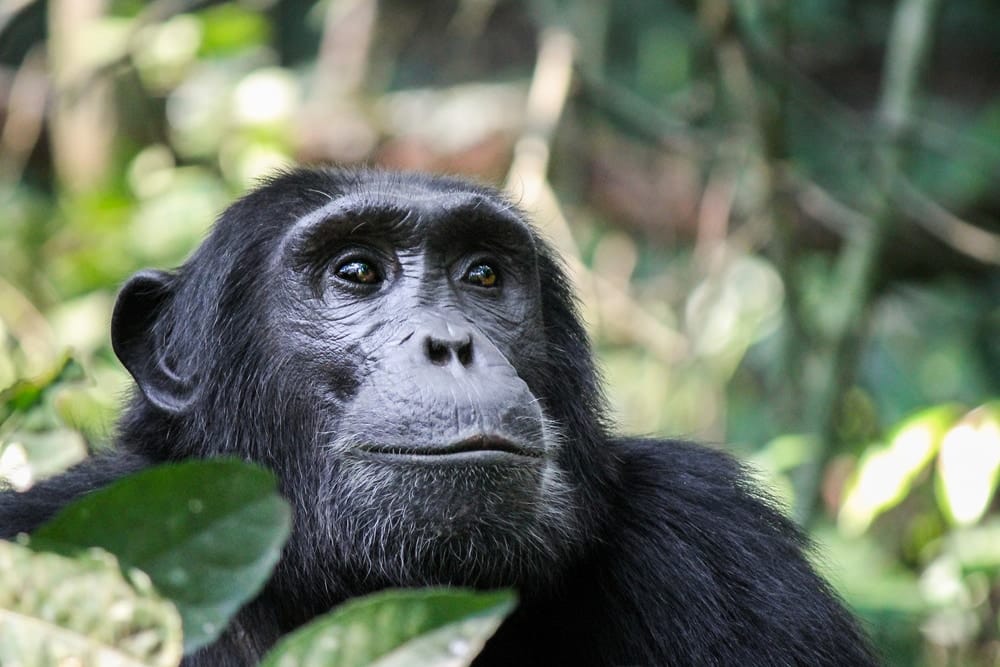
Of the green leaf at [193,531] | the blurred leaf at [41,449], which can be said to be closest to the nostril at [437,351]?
the blurred leaf at [41,449]

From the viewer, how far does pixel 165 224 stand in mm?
7410

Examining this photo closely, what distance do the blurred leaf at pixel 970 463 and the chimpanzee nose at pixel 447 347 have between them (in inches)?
82.0

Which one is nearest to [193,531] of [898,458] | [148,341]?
[148,341]

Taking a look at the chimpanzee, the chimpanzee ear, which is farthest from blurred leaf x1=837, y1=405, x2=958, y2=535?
the chimpanzee ear

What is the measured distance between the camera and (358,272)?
141 inches

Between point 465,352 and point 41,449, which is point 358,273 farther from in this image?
point 41,449

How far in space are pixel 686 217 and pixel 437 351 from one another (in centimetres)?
721

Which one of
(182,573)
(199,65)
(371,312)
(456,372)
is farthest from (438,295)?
(199,65)

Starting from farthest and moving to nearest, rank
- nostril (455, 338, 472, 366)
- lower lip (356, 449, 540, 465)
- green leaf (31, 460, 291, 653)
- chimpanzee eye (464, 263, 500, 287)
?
chimpanzee eye (464, 263, 500, 287) < nostril (455, 338, 472, 366) < lower lip (356, 449, 540, 465) < green leaf (31, 460, 291, 653)

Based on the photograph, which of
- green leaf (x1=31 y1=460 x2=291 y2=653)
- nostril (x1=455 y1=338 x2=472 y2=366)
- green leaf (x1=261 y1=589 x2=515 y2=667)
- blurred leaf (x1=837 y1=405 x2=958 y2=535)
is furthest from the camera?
blurred leaf (x1=837 y1=405 x2=958 y2=535)

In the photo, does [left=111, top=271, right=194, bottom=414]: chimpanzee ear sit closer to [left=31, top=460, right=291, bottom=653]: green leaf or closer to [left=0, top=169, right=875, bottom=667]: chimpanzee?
[left=0, top=169, right=875, bottom=667]: chimpanzee

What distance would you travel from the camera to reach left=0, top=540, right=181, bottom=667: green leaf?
154 centimetres

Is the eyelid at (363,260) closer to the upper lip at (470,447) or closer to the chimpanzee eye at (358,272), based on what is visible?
the chimpanzee eye at (358,272)

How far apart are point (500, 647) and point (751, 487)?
3.03 feet
